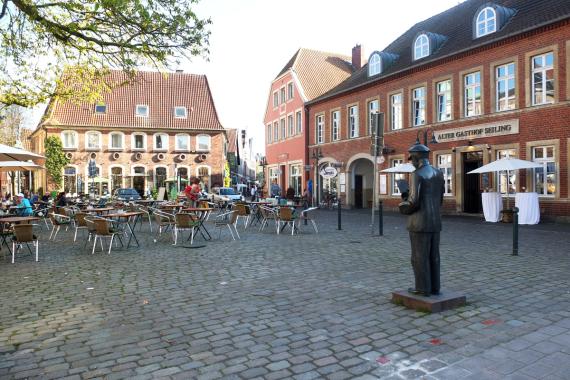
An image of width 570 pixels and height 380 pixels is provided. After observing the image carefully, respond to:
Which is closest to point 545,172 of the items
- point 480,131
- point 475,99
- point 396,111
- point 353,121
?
point 480,131

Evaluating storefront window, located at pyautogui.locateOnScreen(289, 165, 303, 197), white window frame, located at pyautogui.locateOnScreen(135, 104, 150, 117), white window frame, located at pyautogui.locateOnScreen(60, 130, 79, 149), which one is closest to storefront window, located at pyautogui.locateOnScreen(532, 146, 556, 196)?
storefront window, located at pyautogui.locateOnScreen(289, 165, 303, 197)

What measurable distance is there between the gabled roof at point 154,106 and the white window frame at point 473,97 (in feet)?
92.2

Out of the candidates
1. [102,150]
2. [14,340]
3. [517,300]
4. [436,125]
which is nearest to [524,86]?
[436,125]

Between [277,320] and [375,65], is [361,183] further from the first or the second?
[277,320]

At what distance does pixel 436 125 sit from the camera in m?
21.9

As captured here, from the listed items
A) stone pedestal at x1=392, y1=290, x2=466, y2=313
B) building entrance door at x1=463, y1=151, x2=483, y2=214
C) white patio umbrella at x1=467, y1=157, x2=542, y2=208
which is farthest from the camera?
building entrance door at x1=463, y1=151, x2=483, y2=214

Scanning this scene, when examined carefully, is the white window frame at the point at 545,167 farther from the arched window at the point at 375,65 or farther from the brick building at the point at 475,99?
the arched window at the point at 375,65

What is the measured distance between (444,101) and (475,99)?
1.93 m

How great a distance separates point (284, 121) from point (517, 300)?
109ft

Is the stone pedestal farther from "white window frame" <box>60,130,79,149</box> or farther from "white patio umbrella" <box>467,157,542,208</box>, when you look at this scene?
"white window frame" <box>60,130,79,149</box>

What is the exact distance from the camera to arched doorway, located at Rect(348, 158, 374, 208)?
28953 millimetres

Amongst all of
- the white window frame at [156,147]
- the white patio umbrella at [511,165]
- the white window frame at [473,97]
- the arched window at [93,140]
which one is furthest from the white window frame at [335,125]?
the arched window at [93,140]

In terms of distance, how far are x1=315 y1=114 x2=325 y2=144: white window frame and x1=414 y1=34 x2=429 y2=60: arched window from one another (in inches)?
363

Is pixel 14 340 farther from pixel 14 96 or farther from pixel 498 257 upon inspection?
pixel 14 96
